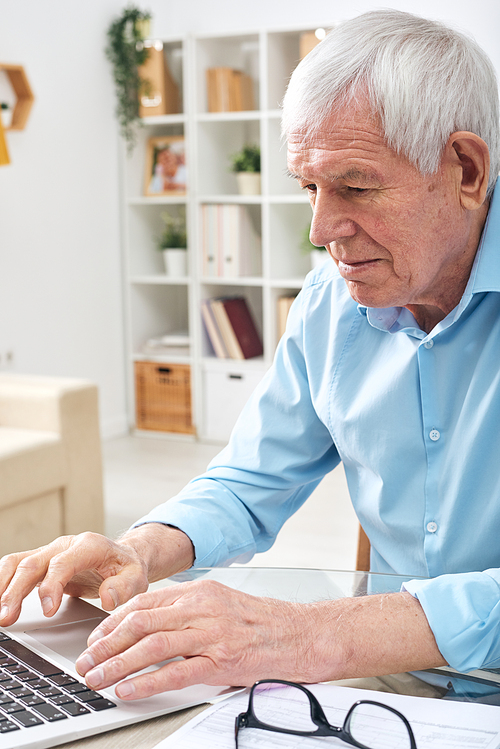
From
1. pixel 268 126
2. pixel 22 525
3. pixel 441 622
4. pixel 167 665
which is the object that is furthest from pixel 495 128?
pixel 268 126

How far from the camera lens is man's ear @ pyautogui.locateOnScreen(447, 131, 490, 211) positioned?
0.85 m

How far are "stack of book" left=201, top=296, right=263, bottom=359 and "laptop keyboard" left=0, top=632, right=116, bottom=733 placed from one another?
→ 336 cm

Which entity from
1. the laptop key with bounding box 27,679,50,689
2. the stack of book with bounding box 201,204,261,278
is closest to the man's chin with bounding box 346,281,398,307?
the laptop key with bounding box 27,679,50,689

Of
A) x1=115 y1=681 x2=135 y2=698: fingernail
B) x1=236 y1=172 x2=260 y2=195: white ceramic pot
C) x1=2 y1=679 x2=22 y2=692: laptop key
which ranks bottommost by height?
x1=2 y1=679 x2=22 y2=692: laptop key

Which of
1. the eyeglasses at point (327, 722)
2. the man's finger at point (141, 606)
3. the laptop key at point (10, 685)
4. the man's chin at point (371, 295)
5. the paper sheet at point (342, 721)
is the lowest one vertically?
the paper sheet at point (342, 721)

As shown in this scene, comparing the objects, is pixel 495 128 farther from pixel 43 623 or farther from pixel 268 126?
pixel 268 126

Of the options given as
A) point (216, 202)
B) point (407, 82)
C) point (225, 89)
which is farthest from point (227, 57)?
point (407, 82)

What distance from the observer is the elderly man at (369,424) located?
73 centimetres

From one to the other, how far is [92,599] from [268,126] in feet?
10.7

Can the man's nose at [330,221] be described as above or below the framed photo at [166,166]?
below

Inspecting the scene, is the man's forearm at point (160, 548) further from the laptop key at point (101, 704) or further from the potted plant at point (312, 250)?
the potted plant at point (312, 250)

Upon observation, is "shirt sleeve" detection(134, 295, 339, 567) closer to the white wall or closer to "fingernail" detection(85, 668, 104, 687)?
"fingernail" detection(85, 668, 104, 687)

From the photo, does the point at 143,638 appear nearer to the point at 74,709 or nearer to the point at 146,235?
the point at 74,709

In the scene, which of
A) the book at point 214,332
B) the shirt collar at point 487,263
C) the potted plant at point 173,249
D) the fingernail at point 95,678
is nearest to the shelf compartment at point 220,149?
the potted plant at point 173,249
